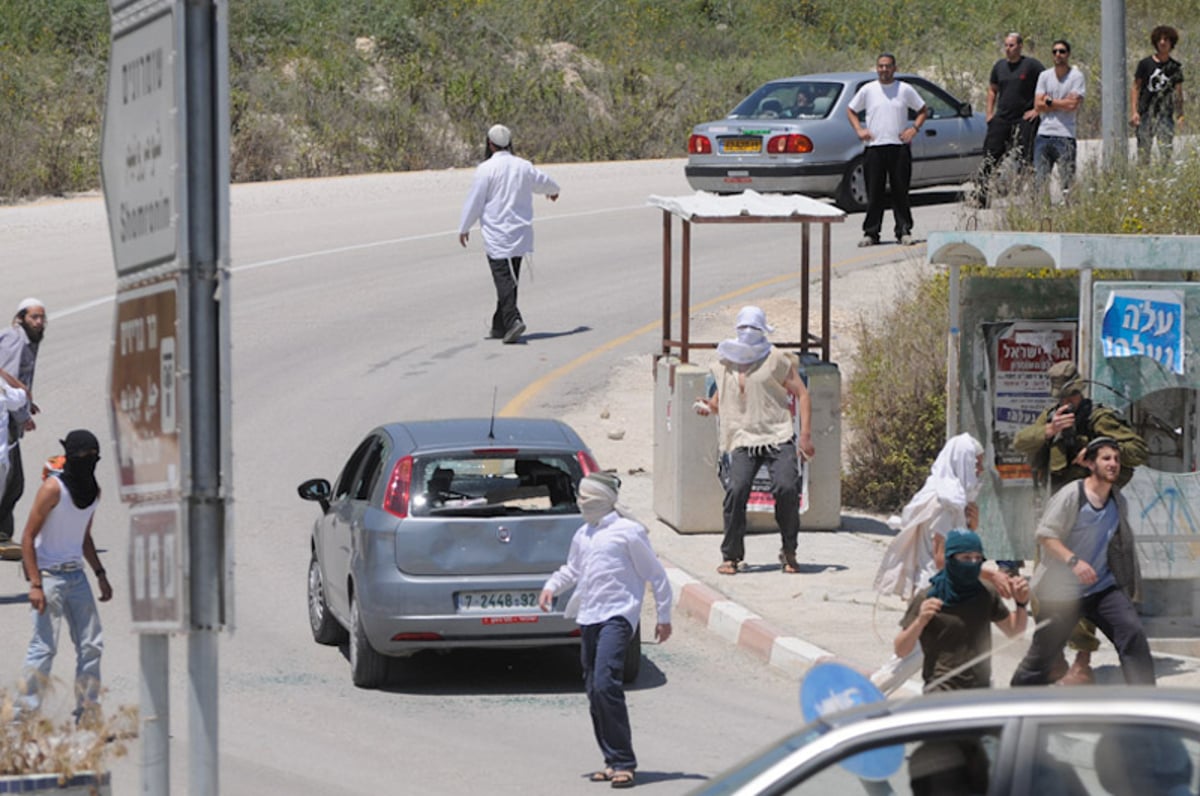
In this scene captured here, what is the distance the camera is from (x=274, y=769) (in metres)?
9.52

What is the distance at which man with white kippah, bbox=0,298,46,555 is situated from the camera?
45.2ft

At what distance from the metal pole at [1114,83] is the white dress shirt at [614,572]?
880 centimetres

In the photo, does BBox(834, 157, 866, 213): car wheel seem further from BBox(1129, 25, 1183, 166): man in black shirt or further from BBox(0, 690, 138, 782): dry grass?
BBox(0, 690, 138, 782): dry grass

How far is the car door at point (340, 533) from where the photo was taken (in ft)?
38.3

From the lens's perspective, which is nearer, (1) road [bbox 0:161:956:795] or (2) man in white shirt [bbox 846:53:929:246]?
(1) road [bbox 0:161:956:795]

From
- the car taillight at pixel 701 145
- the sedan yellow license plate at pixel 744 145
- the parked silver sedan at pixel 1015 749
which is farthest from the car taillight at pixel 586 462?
the car taillight at pixel 701 145

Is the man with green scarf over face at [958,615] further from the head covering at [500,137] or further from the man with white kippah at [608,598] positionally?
the head covering at [500,137]

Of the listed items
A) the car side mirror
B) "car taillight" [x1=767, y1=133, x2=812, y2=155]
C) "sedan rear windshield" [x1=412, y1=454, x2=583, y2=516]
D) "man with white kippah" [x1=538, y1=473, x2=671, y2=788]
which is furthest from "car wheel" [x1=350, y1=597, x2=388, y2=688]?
"car taillight" [x1=767, y1=133, x2=812, y2=155]

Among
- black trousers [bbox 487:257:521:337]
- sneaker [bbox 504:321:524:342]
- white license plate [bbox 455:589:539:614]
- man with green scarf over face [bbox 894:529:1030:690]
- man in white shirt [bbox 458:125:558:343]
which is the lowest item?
white license plate [bbox 455:589:539:614]

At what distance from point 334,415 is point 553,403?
1994 millimetres

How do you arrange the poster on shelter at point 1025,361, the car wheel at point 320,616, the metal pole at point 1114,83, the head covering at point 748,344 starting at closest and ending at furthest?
the car wheel at point 320,616
the poster on shelter at point 1025,361
the head covering at point 748,344
the metal pole at point 1114,83

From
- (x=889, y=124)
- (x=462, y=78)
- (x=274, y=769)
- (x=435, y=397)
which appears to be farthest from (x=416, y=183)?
(x=274, y=769)

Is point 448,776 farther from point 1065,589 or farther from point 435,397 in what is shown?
point 435,397

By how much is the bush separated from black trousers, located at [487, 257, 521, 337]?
4982 millimetres
